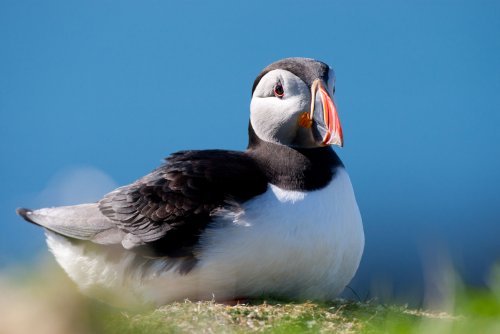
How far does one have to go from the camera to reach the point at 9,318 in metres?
4.02

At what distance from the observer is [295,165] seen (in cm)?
719

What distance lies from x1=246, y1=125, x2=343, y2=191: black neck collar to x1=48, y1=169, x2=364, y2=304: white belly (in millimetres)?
105

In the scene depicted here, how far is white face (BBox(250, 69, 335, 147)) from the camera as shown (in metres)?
7.29

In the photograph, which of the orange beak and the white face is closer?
the orange beak

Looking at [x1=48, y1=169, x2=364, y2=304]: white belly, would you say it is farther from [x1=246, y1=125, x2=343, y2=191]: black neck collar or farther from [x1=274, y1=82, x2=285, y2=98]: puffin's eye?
[x1=274, y1=82, x2=285, y2=98]: puffin's eye

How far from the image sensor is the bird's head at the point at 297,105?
7121 mm

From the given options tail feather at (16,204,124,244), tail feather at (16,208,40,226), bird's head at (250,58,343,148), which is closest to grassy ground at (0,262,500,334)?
tail feather at (16,204,124,244)

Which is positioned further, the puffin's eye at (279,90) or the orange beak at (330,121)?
the puffin's eye at (279,90)

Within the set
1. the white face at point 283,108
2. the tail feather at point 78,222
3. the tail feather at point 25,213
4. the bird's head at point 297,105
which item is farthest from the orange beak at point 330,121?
the tail feather at point 25,213

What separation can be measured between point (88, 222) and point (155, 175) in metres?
0.90

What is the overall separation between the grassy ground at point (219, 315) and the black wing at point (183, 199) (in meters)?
0.66

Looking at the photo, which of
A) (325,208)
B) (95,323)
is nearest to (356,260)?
(325,208)

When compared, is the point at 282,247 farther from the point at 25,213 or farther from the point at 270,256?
the point at 25,213

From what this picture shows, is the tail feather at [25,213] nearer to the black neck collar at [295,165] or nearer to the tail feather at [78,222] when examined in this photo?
the tail feather at [78,222]
